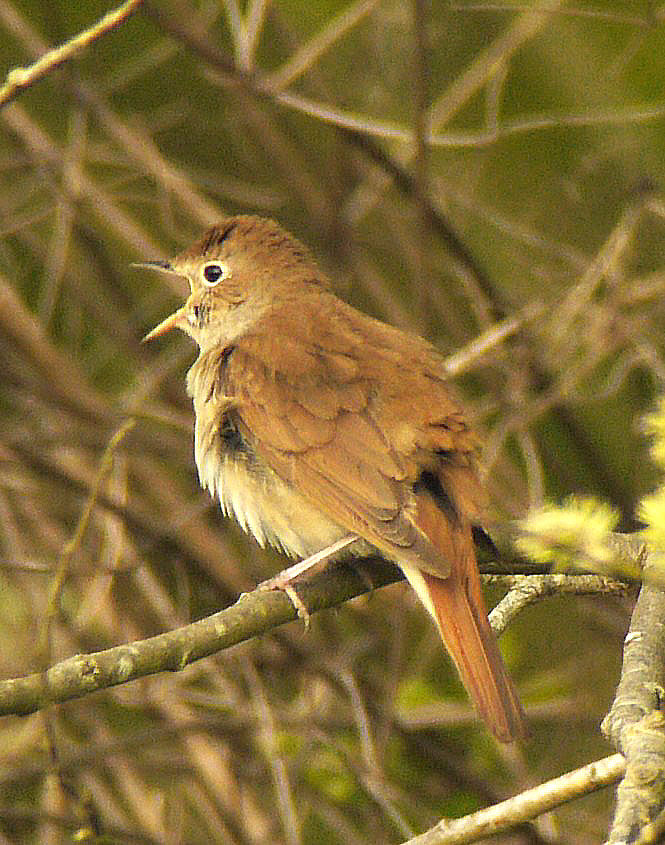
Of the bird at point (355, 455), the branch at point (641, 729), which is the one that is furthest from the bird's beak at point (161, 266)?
the branch at point (641, 729)

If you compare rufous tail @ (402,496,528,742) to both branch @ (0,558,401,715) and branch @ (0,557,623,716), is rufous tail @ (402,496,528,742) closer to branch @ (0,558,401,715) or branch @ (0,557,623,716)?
branch @ (0,557,623,716)

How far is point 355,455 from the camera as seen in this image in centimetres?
365

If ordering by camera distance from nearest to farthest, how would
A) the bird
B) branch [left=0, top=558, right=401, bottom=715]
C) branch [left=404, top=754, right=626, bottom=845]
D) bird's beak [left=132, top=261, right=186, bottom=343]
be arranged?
branch [left=404, top=754, right=626, bottom=845] → branch [left=0, top=558, right=401, bottom=715] → the bird → bird's beak [left=132, top=261, right=186, bottom=343]

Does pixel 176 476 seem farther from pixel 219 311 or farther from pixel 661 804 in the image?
pixel 661 804

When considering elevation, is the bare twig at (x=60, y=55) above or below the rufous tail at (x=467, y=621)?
above

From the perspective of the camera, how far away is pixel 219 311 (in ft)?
15.9

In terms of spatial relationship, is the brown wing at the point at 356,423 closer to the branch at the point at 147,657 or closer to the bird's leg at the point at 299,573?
the bird's leg at the point at 299,573

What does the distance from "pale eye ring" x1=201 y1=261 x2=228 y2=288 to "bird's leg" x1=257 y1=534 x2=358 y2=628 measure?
1456 mm

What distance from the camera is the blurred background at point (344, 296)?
5.59m

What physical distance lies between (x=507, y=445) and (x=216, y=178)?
6.83ft

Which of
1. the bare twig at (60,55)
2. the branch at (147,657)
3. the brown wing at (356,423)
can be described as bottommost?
the branch at (147,657)

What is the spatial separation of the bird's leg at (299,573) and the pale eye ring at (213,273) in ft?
4.78

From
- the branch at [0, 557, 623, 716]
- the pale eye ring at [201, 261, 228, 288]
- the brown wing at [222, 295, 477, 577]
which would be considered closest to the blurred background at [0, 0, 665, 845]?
the pale eye ring at [201, 261, 228, 288]

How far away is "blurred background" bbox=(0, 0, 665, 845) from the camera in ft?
18.3
